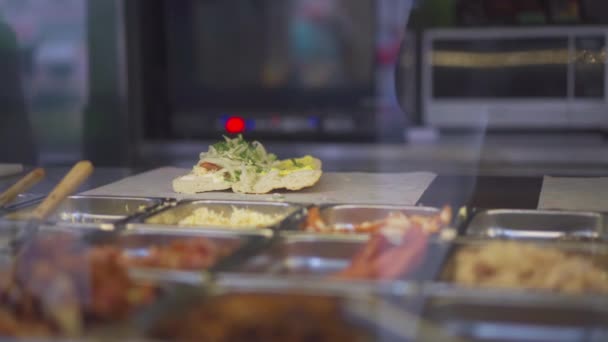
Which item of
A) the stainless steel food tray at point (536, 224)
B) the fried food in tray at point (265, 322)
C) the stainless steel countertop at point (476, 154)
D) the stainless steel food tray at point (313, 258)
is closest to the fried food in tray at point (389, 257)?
the stainless steel food tray at point (313, 258)

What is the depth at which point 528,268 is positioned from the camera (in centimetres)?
108

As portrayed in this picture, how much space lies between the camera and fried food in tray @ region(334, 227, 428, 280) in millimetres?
1061

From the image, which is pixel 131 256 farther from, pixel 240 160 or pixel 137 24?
pixel 137 24

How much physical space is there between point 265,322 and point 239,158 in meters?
1.02

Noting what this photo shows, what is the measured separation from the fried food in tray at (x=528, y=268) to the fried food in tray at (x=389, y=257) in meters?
0.05

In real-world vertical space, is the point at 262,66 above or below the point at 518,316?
above

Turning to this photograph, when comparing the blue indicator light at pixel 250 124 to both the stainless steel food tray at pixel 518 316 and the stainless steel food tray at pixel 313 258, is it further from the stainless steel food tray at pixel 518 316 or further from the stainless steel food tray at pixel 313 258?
the stainless steel food tray at pixel 518 316

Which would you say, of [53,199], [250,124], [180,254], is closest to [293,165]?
[53,199]

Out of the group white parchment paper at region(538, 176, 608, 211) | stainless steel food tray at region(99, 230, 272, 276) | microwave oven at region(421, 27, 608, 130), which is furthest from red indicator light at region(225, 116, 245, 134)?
stainless steel food tray at region(99, 230, 272, 276)

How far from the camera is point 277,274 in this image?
1044 mm

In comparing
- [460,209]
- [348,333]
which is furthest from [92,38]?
[348,333]

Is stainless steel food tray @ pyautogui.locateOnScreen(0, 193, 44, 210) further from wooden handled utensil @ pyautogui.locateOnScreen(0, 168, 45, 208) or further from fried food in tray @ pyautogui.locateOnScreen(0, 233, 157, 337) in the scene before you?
fried food in tray @ pyautogui.locateOnScreen(0, 233, 157, 337)

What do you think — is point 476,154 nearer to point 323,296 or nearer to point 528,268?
point 528,268

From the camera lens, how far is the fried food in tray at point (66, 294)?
91 centimetres
